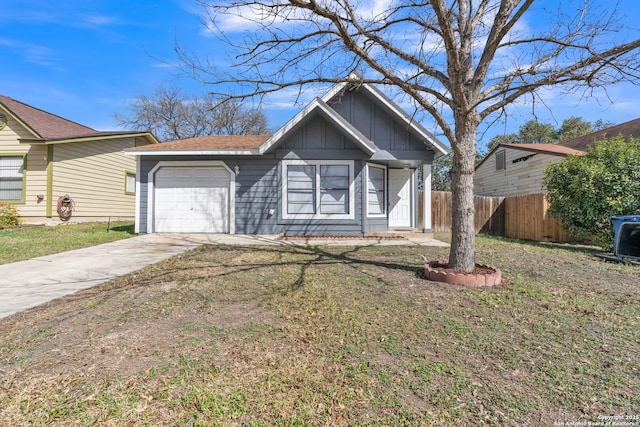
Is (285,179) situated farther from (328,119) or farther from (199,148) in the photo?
(199,148)

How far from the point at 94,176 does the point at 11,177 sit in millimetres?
2645

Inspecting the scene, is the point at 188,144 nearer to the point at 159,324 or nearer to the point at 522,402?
the point at 159,324

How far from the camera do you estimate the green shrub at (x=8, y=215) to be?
37.5 feet

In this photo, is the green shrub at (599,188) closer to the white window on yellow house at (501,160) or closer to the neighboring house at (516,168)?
the neighboring house at (516,168)

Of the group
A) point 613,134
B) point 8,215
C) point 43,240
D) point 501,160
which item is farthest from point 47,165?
point 613,134

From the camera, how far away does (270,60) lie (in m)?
5.29

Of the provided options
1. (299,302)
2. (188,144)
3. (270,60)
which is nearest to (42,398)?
(299,302)

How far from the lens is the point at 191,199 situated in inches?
415

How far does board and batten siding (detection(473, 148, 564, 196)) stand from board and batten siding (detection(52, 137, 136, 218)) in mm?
19790

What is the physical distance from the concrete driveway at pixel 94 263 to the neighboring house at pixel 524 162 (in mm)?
9708

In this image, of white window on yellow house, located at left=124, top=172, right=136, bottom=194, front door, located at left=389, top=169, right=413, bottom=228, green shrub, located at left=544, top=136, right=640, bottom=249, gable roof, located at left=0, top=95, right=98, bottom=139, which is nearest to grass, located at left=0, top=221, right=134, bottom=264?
gable roof, located at left=0, top=95, right=98, bottom=139

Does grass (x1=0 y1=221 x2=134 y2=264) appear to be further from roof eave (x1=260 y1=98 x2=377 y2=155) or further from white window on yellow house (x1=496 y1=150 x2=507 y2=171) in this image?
white window on yellow house (x1=496 y1=150 x2=507 y2=171)

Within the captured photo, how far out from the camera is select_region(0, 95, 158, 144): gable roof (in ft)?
38.9

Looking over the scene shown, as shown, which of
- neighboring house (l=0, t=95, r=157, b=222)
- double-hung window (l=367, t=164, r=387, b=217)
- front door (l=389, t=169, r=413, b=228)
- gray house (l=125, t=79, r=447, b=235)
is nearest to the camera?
gray house (l=125, t=79, r=447, b=235)
